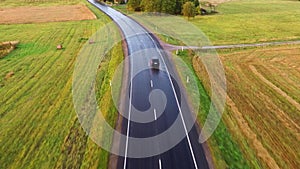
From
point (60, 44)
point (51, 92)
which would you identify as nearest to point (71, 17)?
point (60, 44)

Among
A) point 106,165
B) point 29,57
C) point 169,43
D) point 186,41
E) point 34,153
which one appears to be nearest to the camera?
point 106,165

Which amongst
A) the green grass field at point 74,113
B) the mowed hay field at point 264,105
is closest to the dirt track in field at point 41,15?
the green grass field at point 74,113

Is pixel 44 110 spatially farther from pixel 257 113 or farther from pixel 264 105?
pixel 264 105

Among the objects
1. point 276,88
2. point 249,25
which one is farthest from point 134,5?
point 276,88

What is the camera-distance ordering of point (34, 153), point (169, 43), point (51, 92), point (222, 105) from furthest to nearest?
point (169, 43) → point (51, 92) → point (222, 105) → point (34, 153)

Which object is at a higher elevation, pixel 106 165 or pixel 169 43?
pixel 169 43

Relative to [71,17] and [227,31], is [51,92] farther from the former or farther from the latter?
[71,17]

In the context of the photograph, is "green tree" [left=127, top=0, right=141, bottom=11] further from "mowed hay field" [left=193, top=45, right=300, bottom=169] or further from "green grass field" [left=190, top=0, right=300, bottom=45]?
"mowed hay field" [left=193, top=45, right=300, bottom=169]
